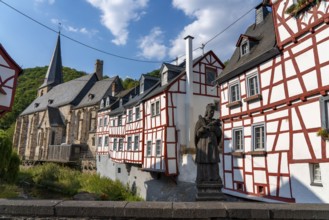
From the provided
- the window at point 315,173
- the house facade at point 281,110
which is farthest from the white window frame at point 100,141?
the window at point 315,173

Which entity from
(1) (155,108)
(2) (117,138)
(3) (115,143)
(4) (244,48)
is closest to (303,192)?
(4) (244,48)

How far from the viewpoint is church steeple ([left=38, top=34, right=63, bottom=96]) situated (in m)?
63.8

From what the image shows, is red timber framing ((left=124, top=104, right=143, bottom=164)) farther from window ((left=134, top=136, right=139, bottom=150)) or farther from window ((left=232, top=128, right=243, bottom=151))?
window ((left=232, top=128, right=243, bottom=151))

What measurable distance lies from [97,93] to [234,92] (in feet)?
113

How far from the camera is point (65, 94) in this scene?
52969 millimetres

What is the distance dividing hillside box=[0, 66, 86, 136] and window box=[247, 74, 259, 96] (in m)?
68.0

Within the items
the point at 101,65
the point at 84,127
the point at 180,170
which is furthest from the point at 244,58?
the point at 101,65

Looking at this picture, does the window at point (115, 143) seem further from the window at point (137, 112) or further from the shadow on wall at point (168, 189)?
the shadow on wall at point (168, 189)

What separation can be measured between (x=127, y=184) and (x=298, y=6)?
844 inches

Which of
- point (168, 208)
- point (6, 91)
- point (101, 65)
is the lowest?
point (168, 208)

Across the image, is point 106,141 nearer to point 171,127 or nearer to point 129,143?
point 129,143

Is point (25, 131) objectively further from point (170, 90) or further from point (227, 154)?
point (227, 154)

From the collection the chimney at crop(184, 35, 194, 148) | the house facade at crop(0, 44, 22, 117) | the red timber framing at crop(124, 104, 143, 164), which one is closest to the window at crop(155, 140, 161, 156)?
the chimney at crop(184, 35, 194, 148)

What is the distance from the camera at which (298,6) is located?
9516mm
